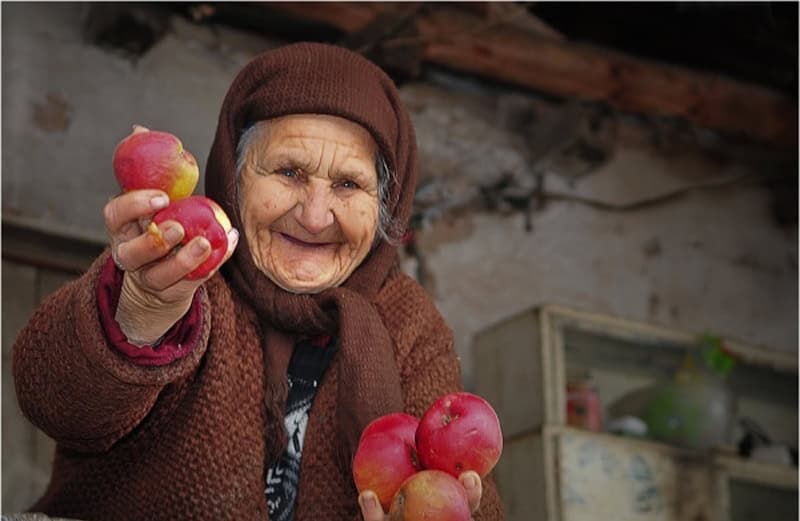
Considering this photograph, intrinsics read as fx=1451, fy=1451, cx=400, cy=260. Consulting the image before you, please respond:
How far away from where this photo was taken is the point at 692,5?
3.96 meters

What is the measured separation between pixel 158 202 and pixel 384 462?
444 millimetres

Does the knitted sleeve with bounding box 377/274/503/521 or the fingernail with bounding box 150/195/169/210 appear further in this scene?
the knitted sleeve with bounding box 377/274/503/521

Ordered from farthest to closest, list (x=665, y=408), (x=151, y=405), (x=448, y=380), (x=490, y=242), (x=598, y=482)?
(x=490, y=242) → (x=665, y=408) → (x=598, y=482) → (x=448, y=380) → (x=151, y=405)

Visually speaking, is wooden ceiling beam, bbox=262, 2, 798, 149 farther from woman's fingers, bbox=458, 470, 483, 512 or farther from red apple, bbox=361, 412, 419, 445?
woman's fingers, bbox=458, 470, 483, 512

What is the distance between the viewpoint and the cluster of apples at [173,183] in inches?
70.4

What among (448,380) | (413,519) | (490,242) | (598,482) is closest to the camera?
(413,519)

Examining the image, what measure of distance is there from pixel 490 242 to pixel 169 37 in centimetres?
107

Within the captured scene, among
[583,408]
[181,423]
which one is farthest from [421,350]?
[583,408]

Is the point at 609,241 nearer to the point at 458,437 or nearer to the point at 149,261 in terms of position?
the point at 458,437

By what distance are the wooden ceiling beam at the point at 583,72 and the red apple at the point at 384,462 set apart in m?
1.92

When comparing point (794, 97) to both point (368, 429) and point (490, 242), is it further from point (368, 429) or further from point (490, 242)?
point (368, 429)

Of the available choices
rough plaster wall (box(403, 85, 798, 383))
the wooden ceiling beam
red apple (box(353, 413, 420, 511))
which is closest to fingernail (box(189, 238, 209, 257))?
red apple (box(353, 413, 420, 511))

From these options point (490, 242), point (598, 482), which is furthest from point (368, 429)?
point (490, 242)

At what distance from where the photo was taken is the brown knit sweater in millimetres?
1978
